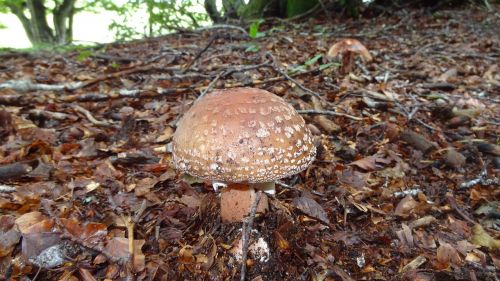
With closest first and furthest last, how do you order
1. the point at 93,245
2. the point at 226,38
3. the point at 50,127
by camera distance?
the point at 93,245 → the point at 50,127 → the point at 226,38

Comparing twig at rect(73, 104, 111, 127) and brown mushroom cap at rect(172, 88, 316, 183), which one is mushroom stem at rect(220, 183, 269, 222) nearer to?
brown mushroom cap at rect(172, 88, 316, 183)

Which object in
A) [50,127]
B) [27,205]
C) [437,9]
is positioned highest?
[437,9]

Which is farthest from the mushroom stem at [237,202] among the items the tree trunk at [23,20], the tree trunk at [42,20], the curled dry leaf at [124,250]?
the tree trunk at [23,20]

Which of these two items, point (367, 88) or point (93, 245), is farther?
point (367, 88)

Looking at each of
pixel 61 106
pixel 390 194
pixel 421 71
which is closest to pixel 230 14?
pixel 421 71

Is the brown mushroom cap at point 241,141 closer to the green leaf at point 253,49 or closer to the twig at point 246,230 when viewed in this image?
the twig at point 246,230

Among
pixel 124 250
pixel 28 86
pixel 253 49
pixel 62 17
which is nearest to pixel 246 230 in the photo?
pixel 124 250

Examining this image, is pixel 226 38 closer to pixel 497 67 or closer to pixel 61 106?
pixel 61 106

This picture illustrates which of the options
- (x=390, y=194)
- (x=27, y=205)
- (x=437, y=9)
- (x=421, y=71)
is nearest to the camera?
(x=27, y=205)
